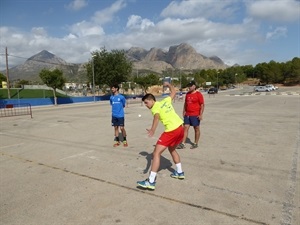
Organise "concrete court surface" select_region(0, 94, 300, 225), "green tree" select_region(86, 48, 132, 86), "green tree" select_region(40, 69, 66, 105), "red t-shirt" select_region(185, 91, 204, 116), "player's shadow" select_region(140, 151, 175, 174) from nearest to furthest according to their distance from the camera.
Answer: "concrete court surface" select_region(0, 94, 300, 225) → "player's shadow" select_region(140, 151, 175, 174) → "red t-shirt" select_region(185, 91, 204, 116) → "green tree" select_region(40, 69, 66, 105) → "green tree" select_region(86, 48, 132, 86)

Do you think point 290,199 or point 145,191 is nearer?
point 290,199

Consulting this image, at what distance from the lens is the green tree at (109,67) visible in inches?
1735

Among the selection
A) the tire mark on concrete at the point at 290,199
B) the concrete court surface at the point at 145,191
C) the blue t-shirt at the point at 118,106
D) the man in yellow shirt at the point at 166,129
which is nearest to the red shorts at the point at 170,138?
the man in yellow shirt at the point at 166,129

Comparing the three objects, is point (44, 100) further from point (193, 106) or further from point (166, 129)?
point (166, 129)

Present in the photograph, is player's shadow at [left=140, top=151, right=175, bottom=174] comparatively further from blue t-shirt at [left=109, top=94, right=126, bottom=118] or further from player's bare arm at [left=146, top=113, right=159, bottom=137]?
blue t-shirt at [left=109, top=94, right=126, bottom=118]

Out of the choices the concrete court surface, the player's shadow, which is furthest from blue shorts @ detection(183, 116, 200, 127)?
the player's shadow

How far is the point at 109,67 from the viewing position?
145ft

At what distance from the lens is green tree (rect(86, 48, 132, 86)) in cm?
4406

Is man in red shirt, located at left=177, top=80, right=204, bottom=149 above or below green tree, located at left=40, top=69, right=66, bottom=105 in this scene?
below

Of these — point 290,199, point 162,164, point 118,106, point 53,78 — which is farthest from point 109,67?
point 290,199

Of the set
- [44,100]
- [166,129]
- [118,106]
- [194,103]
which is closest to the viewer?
[166,129]

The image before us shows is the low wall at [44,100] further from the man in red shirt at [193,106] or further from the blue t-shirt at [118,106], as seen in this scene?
the man in red shirt at [193,106]

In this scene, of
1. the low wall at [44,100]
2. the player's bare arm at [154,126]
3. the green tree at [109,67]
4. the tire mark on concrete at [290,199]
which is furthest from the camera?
the green tree at [109,67]

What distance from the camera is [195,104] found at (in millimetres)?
6848
